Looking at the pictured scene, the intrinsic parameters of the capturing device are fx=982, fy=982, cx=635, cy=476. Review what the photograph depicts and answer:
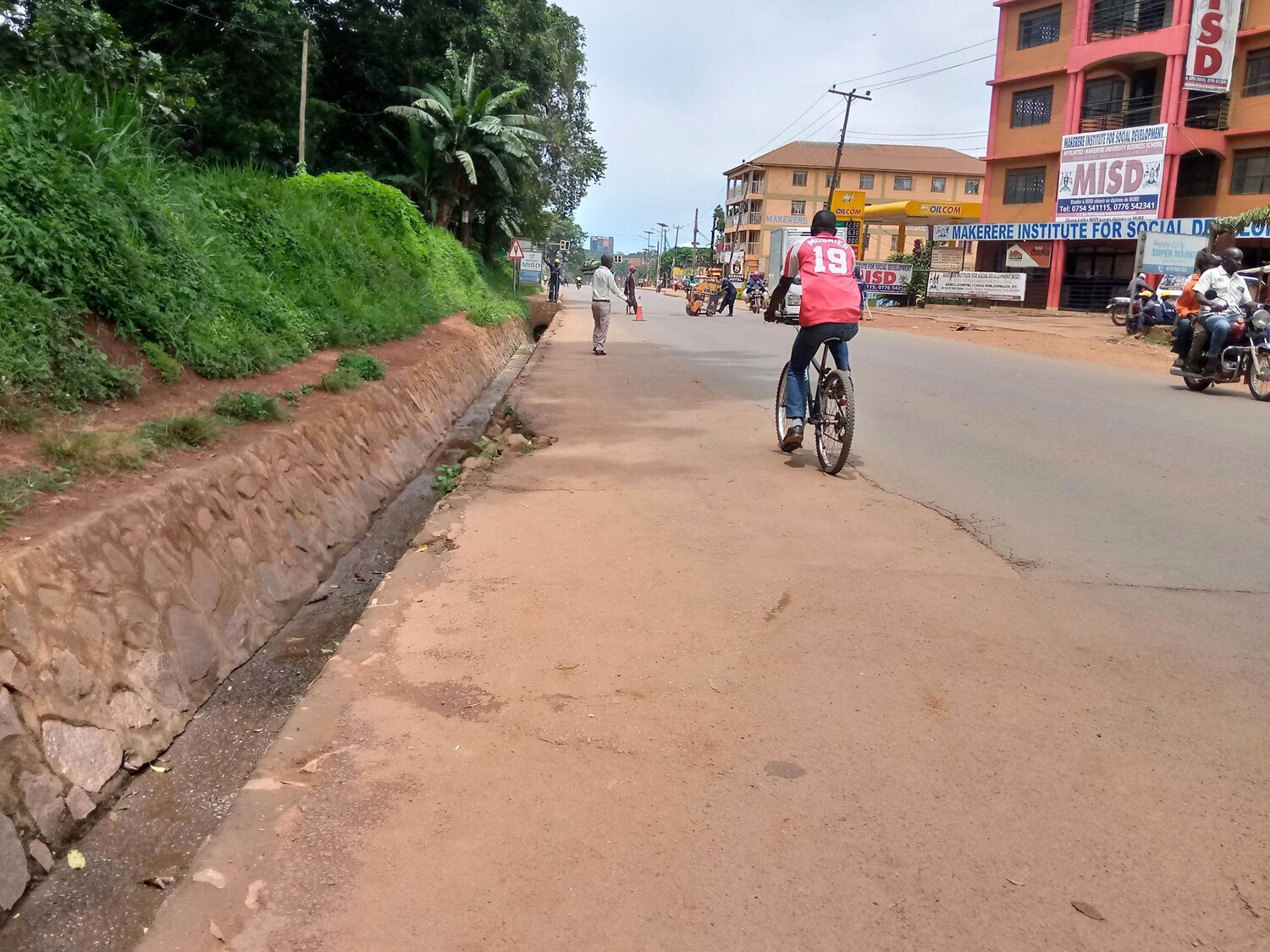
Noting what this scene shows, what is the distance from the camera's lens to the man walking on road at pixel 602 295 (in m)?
16.2

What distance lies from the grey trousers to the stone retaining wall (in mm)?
10185

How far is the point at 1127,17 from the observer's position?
110 ft

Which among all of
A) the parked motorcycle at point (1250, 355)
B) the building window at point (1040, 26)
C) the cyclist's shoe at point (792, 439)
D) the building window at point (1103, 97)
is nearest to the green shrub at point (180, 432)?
the cyclist's shoe at point (792, 439)

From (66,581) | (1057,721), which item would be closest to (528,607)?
(66,581)

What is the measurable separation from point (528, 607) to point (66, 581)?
5.89 feet

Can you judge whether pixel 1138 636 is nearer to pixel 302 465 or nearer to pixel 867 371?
pixel 302 465

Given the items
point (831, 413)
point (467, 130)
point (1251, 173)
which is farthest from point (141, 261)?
point (1251, 173)

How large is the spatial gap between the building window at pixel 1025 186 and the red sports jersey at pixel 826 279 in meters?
33.7

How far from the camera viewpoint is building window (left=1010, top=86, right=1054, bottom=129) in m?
36.4

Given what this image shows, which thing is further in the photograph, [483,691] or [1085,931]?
[483,691]

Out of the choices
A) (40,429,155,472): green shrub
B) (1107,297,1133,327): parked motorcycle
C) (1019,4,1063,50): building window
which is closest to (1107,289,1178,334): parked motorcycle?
(1107,297,1133,327): parked motorcycle

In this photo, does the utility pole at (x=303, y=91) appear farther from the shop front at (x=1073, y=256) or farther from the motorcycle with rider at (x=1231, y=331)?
the shop front at (x=1073, y=256)

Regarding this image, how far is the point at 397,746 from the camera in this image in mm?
3145

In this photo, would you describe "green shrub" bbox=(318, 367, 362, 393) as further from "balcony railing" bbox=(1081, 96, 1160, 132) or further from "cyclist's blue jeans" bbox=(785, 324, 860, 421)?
"balcony railing" bbox=(1081, 96, 1160, 132)
